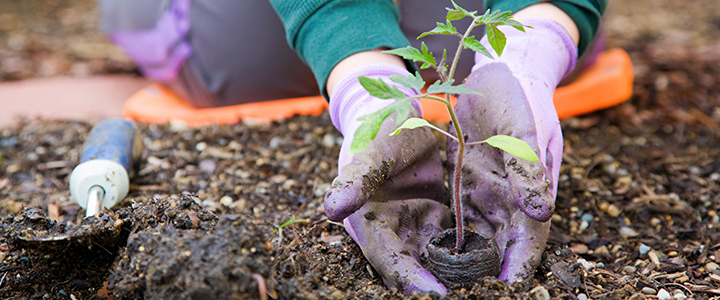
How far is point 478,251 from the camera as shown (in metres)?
0.94

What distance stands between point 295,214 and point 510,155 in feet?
2.07

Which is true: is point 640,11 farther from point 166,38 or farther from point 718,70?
point 166,38

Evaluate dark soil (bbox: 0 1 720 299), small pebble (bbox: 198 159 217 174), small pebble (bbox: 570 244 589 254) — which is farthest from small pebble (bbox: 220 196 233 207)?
small pebble (bbox: 570 244 589 254)

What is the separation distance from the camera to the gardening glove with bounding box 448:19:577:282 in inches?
38.2

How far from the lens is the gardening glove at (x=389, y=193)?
94 centimetres

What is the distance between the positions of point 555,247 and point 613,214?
43 cm

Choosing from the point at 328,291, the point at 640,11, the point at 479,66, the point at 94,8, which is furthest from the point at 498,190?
the point at 94,8

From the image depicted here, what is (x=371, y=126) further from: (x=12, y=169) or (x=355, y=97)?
(x=12, y=169)

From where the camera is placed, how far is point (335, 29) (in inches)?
53.4

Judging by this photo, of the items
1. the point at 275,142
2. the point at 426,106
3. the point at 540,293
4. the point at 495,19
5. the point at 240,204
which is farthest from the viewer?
the point at 426,106

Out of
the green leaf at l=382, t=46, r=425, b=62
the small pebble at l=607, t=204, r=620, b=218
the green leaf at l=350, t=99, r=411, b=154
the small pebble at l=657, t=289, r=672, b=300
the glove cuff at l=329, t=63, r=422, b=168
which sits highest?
the green leaf at l=382, t=46, r=425, b=62

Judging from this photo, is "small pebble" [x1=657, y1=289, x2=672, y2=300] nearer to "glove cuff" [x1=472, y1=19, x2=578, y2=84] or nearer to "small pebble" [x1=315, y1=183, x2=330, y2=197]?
"glove cuff" [x1=472, y1=19, x2=578, y2=84]

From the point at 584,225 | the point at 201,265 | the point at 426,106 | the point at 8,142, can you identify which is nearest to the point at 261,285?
the point at 201,265

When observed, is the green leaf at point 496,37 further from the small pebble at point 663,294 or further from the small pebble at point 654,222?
the small pebble at point 654,222
